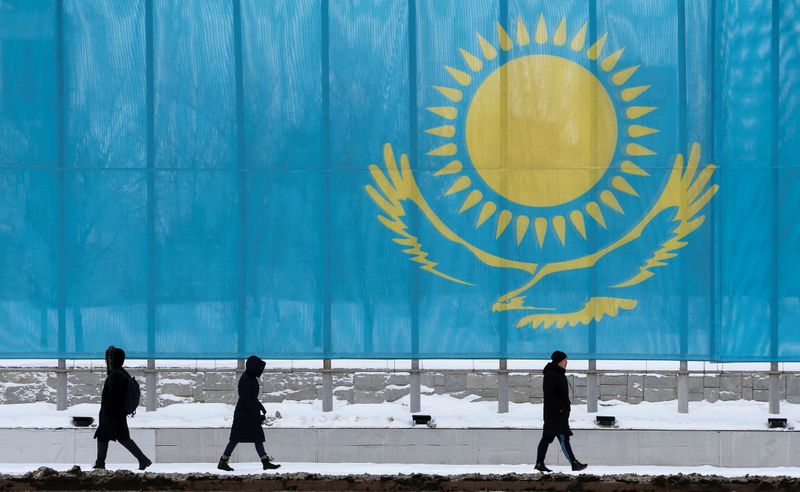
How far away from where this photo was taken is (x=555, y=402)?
11.9 m

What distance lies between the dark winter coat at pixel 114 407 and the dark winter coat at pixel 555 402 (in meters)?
4.41

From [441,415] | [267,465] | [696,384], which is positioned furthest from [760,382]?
[267,465]

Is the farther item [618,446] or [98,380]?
[98,380]

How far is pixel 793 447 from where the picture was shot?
12.7 meters

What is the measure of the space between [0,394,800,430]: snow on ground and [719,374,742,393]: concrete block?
0.14 metres

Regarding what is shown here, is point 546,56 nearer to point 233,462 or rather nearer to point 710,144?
point 710,144

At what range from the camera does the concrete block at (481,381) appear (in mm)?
13445

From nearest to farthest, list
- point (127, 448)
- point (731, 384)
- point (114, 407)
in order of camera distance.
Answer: point (114, 407)
point (127, 448)
point (731, 384)

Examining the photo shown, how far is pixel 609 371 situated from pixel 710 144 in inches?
113

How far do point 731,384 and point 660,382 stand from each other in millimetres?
830

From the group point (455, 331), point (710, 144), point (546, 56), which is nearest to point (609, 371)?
point (455, 331)

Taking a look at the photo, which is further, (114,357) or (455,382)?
(455,382)

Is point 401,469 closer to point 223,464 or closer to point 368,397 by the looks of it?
point 368,397

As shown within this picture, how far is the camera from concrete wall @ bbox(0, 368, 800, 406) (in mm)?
13312
